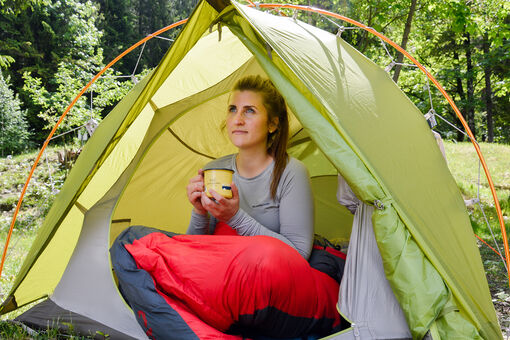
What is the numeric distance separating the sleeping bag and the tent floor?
233 millimetres

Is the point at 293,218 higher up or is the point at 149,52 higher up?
the point at 149,52

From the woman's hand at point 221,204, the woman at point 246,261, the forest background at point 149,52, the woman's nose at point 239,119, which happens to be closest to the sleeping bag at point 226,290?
the woman at point 246,261

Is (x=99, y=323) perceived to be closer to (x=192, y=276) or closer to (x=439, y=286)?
(x=192, y=276)

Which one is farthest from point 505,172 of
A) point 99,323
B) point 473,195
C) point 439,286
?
point 99,323

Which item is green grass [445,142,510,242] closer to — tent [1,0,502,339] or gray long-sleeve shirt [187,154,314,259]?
tent [1,0,502,339]

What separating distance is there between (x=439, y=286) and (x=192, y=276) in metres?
0.96

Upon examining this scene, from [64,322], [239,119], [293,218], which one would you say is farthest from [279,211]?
[64,322]

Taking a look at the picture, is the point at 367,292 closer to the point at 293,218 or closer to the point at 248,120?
the point at 293,218

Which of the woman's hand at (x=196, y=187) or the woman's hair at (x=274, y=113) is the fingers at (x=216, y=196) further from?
the woman's hair at (x=274, y=113)

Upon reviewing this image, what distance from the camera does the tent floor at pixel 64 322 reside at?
6.91ft

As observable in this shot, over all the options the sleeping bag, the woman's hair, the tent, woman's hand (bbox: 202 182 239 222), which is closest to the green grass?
the tent

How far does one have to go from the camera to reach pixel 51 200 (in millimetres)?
6254

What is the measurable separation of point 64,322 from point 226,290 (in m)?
0.96

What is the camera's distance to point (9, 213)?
19.8ft
